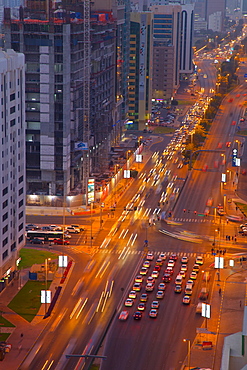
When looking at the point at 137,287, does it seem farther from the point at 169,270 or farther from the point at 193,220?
the point at 193,220

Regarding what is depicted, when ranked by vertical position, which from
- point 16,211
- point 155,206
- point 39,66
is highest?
point 39,66

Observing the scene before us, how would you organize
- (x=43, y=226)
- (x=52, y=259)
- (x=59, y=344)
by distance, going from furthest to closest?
(x=43, y=226), (x=52, y=259), (x=59, y=344)

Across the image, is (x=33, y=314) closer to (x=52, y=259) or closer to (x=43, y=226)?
(x=52, y=259)

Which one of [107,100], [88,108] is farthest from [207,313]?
[107,100]

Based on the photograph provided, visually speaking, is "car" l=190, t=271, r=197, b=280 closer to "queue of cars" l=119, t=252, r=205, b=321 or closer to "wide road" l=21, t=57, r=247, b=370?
"queue of cars" l=119, t=252, r=205, b=321

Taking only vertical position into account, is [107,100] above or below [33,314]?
above

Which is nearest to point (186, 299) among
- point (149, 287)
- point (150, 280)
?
point (149, 287)

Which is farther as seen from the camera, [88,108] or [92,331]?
[88,108]

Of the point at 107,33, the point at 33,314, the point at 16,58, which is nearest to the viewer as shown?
the point at 33,314

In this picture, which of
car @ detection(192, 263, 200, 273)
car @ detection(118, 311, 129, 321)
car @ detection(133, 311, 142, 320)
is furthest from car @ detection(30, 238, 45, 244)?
car @ detection(133, 311, 142, 320)
